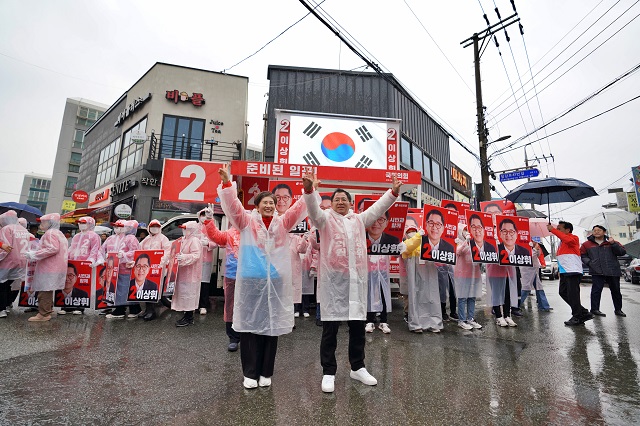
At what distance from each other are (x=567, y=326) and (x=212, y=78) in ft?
58.3

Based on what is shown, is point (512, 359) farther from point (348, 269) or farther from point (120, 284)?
point (120, 284)

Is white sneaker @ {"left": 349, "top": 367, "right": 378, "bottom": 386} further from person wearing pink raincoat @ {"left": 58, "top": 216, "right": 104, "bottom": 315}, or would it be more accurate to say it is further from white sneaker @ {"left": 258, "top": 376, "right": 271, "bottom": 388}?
person wearing pink raincoat @ {"left": 58, "top": 216, "right": 104, "bottom": 315}

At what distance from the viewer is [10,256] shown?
5789 millimetres

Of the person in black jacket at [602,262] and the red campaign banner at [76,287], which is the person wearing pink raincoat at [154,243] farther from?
the person in black jacket at [602,262]

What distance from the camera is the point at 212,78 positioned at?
17.4 metres

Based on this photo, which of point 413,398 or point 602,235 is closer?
point 413,398

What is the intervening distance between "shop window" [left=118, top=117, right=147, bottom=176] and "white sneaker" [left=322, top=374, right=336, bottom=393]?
1675cm

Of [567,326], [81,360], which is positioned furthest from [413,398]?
[567,326]

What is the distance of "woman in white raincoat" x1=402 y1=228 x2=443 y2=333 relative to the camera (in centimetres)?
525

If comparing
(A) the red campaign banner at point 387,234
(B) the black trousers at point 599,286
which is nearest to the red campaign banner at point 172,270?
(A) the red campaign banner at point 387,234

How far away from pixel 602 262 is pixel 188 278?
801 cm

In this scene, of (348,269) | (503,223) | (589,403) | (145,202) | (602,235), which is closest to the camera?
(589,403)

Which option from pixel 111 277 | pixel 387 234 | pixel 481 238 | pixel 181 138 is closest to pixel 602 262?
pixel 481 238

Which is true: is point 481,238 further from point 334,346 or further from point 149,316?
point 149,316
